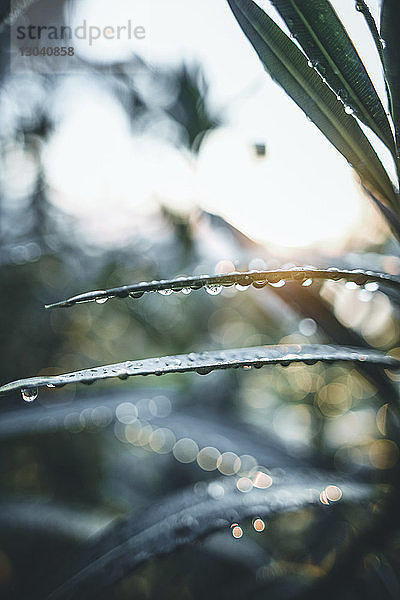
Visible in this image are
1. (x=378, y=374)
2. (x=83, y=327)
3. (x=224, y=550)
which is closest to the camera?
(x=378, y=374)

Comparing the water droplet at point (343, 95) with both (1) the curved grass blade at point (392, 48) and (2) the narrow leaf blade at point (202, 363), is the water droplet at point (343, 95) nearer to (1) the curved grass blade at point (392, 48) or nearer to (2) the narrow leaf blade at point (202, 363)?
(1) the curved grass blade at point (392, 48)

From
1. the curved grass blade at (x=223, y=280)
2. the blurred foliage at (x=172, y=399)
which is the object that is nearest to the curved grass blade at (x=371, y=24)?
the curved grass blade at (x=223, y=280)

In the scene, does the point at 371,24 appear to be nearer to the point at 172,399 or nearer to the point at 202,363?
the point at 202,363

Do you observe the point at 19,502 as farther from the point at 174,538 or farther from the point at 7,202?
the point at 7,202

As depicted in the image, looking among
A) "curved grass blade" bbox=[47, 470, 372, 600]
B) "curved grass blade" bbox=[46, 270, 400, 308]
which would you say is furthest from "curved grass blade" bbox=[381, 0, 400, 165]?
"curved grass blade" bbox=[47, 470, 372, 600]

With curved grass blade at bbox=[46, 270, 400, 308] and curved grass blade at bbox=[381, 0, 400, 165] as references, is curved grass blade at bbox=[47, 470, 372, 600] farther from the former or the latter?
curved grass blade at bbox=[381, 0, 400, 165]

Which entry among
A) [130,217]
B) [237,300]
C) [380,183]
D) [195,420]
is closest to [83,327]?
[130,217]
